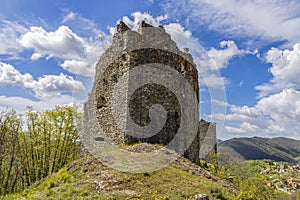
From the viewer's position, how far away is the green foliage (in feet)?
90.5

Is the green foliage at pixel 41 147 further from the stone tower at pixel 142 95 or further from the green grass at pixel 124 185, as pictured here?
the green grass at pixel 124 185

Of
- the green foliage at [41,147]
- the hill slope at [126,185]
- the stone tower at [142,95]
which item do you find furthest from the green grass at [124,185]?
the green foliage at [41,147]

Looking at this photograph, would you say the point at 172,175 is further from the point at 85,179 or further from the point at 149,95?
the point at 149,95

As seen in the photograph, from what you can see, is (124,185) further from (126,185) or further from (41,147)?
(41,147)

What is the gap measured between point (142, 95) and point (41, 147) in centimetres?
1416

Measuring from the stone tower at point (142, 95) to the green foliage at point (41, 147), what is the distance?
22.8 ft

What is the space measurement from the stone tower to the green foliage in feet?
22.8

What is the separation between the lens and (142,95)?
1923cm

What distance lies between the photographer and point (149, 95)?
19438mm

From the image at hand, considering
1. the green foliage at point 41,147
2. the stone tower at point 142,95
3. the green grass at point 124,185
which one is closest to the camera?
the green grass at point 124,185

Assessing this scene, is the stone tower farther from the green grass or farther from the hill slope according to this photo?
the green grass

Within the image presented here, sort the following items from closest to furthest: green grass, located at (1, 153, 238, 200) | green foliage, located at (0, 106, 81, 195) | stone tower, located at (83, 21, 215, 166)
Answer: green grass, located at (1, 153, 238, 200), stone tower, located at (83, 21, 215, 166), green foliage, located at (0, 106, 81, 195)

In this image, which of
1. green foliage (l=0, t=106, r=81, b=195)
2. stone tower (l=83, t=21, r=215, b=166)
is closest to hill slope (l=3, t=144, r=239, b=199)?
stone tower (l=83, t=21, r=215, b=166)

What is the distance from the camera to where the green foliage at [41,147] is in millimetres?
27594
